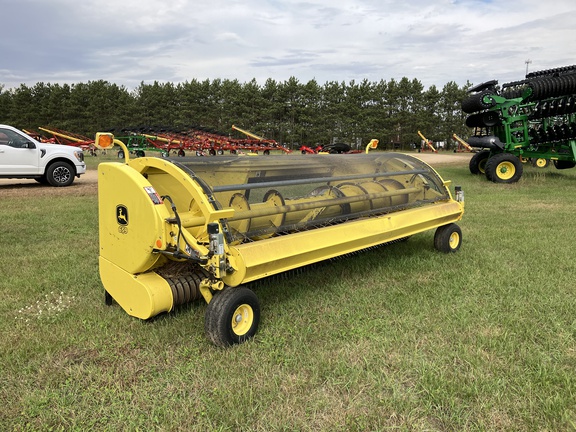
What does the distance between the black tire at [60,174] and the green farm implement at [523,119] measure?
11.6m

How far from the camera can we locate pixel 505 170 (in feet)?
42.0

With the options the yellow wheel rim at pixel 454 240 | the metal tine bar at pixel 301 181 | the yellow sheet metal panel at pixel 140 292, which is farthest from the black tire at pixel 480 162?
the yellow sheet metal panel at pixel 140 292

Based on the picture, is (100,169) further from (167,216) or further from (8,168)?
(8,168)

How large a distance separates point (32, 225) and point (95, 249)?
2.12 metres

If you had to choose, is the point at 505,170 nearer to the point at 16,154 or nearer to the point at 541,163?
Answer: the point at 541,163

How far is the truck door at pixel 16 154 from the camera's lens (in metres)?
10.6

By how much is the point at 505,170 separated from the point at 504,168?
0.22 feet

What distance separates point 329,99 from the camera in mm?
43875

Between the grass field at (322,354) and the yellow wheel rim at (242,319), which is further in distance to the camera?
the yellow wheel rim at (242,319)

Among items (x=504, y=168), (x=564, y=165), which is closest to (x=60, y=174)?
(x=504, y=168)

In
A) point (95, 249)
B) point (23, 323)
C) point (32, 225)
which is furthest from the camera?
point (32, 225)

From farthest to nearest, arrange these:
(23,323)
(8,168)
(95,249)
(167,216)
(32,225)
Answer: (8,168), (32,225), (95,249), (23,323), (167,216)

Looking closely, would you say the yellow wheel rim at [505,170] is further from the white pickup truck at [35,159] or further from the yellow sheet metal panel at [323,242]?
the white pickup truck at [35,159]

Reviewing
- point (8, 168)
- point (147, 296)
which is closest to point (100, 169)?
point (147, 296)
